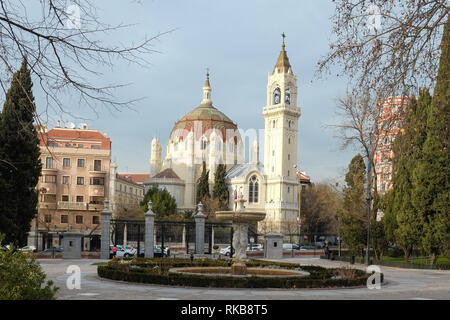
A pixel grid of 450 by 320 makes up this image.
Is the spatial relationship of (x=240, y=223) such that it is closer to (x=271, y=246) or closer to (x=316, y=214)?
(x=271, y=246)

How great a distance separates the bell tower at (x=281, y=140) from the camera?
89750 mm

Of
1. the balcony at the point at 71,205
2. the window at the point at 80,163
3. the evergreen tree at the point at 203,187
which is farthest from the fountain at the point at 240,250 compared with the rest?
the evergreen tree at the point at 203,187

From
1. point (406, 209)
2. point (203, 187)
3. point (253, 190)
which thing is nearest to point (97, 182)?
point (203, 187)

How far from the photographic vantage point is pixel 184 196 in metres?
98.6

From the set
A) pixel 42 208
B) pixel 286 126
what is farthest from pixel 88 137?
pixel 286 126

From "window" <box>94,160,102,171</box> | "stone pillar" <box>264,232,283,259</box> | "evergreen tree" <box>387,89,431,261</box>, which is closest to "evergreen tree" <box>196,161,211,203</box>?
"window" <box>94,160,102,171</box>

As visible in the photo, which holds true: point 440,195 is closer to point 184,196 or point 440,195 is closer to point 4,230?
point 4,230

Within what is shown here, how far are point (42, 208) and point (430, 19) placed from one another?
186 ft

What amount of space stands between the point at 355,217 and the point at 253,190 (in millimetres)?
57238

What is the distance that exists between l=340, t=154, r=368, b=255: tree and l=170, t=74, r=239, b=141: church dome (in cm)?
6541

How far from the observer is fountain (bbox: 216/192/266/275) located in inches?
766

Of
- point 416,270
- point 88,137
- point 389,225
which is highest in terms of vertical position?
point 88,137

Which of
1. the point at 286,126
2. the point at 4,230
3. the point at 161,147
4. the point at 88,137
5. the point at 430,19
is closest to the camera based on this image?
the point at 430,19

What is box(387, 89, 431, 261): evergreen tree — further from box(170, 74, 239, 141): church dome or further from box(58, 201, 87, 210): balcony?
box(170, 74, 239, 141): church dome
